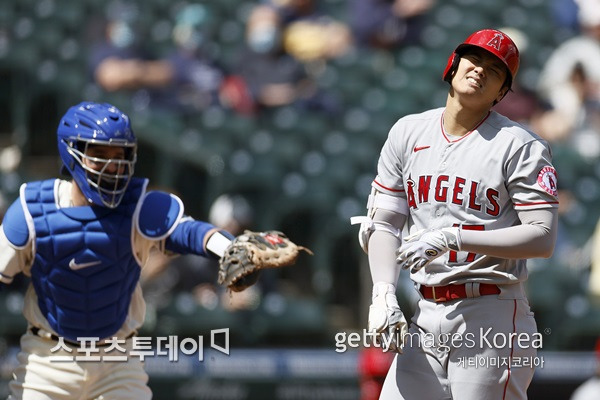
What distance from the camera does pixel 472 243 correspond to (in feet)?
10.7

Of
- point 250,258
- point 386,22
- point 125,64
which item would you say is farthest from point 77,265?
point 386,22

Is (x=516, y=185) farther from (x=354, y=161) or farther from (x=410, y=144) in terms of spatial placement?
(x=354, y=161)

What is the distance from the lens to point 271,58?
29.0ft

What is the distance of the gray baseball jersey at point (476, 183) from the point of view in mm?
3330

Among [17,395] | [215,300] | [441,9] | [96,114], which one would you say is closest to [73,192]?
[96,114]

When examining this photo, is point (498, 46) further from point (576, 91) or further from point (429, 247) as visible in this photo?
point (576, 91)

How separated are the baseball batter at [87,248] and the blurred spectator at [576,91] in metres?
5.53

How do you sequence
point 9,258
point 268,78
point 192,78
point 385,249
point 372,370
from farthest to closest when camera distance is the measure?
point 268,78
point 192,78
point 372,370
point 9,258
point 385,249

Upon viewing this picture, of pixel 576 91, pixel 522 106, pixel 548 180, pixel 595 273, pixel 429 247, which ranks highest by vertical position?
pixel 548 180

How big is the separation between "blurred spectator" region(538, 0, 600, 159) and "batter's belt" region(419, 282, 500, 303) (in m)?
5.71

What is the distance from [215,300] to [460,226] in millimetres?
4436

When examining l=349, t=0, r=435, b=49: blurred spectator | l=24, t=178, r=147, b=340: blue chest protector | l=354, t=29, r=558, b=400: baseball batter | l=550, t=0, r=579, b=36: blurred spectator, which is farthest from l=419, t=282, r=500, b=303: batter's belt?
l=550, t=0, r=579, b=36: blurred spectator

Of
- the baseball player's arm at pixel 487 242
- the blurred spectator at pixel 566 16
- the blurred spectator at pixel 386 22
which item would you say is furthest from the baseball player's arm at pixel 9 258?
the blurred spectator at pixel 566 16

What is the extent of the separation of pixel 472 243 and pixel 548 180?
13.2 inches
